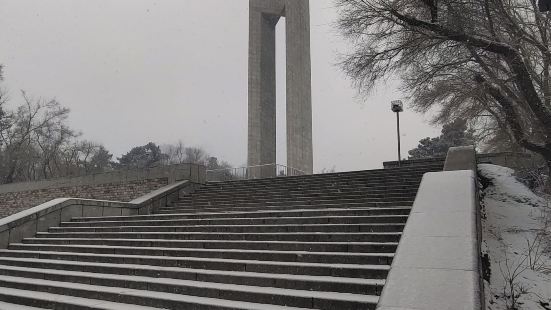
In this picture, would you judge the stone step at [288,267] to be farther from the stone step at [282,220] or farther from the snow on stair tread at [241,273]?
the stone step at [282,220]

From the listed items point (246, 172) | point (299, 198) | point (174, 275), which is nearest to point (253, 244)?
point (174, 275)

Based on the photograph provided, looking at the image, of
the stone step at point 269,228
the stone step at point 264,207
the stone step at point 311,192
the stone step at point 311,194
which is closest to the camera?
the stone step at point 269,228

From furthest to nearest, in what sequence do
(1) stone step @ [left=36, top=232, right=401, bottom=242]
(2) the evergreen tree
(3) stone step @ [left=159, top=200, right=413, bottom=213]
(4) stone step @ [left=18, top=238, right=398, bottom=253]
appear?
1. (2) the evergreen tree
2. (3) stone step @ [left=159, top=200, right=413, bottom=213]
3. (1) stone step @ [left=36, top=232, right=401, bottom=242]
4. (4) stone step @ [left=18, top=238, right=398, bottom=253]

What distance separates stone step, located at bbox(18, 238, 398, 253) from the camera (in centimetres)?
486

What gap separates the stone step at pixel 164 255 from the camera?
4.64 metres

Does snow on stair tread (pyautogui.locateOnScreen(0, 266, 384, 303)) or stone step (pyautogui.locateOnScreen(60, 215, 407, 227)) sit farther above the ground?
stone step (pyautogui.locateOnScreen(60, 215, 407, 227))

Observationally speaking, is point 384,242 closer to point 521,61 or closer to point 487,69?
point 521,61

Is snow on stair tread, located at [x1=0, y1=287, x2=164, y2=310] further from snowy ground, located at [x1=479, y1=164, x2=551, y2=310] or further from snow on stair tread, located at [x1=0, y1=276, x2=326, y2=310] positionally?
snowy ground, located at [x1=479, y1=164, x2=551, y2=310]

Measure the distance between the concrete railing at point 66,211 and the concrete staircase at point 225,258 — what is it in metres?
0.32

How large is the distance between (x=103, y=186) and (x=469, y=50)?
11.3 m

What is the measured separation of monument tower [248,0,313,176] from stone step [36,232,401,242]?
1434 centimetres

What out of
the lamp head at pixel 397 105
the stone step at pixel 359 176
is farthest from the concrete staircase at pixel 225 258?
the lamp head at pixel 397 105

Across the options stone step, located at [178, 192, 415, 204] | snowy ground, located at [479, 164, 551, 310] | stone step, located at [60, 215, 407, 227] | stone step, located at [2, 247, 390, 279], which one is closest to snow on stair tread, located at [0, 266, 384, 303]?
stone step, located at [2, 247, 390, 279]

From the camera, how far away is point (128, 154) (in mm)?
49938
